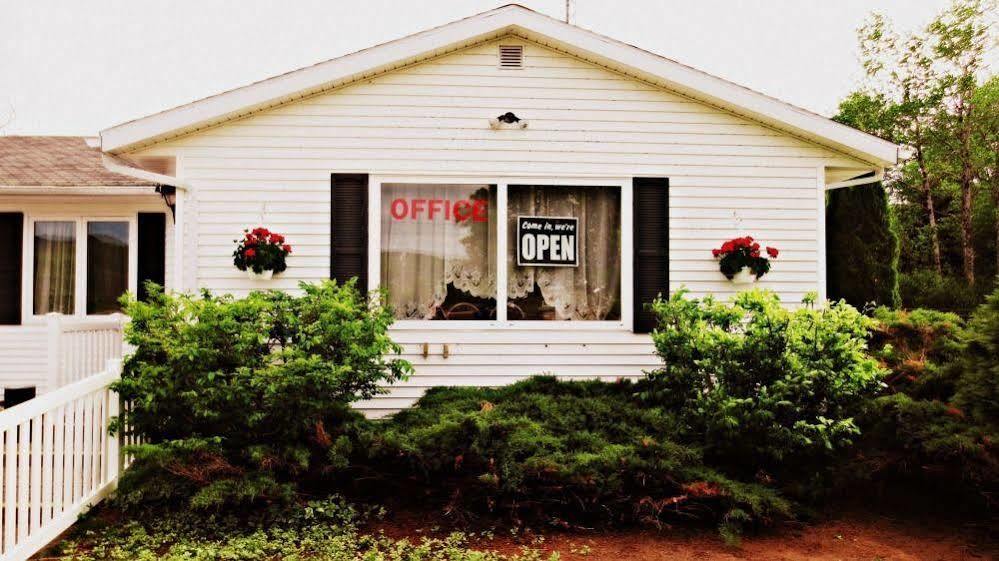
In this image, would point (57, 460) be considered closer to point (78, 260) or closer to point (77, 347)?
point (77, 347)

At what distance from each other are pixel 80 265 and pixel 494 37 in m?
6.53

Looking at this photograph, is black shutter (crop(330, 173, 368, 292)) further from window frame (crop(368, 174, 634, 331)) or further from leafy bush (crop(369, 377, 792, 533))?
leafy bush (crop(369, 377, 792, 533))

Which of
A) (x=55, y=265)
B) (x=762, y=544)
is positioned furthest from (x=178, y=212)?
(x=762, y=544)

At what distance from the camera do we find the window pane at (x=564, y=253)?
623cm

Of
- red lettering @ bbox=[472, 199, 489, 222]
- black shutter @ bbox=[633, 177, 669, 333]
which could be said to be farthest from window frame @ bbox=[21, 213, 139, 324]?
black shutter @ bbox=[633, 177, 669, 333]

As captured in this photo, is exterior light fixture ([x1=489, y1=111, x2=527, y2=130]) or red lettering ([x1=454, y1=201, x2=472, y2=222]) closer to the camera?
exterior light fixture ([x1=489, y1=111, x2=527, y2=130])

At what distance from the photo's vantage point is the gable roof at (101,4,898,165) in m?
5.78

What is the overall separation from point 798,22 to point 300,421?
24.4m

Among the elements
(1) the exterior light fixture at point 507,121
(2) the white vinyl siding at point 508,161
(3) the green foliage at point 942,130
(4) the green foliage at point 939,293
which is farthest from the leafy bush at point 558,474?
(3) the green foliage at point 942,130

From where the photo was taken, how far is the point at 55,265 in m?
8.67

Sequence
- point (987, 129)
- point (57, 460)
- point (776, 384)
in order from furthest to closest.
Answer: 1. point (987, 129)
2. point (776, 384)
3. point (57, 460)

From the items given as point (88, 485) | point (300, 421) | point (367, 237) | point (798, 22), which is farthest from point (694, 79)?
point (798, 22)

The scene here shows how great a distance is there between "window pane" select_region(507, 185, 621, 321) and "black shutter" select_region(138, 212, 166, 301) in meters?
5.32

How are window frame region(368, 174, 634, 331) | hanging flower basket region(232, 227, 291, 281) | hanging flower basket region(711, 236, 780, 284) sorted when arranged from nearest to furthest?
hanging flower basket region(232, 227, 291, 281) < hanging flower basket region(711, 236, 780, 284) < window frame region(368, 174, 634, 331)
